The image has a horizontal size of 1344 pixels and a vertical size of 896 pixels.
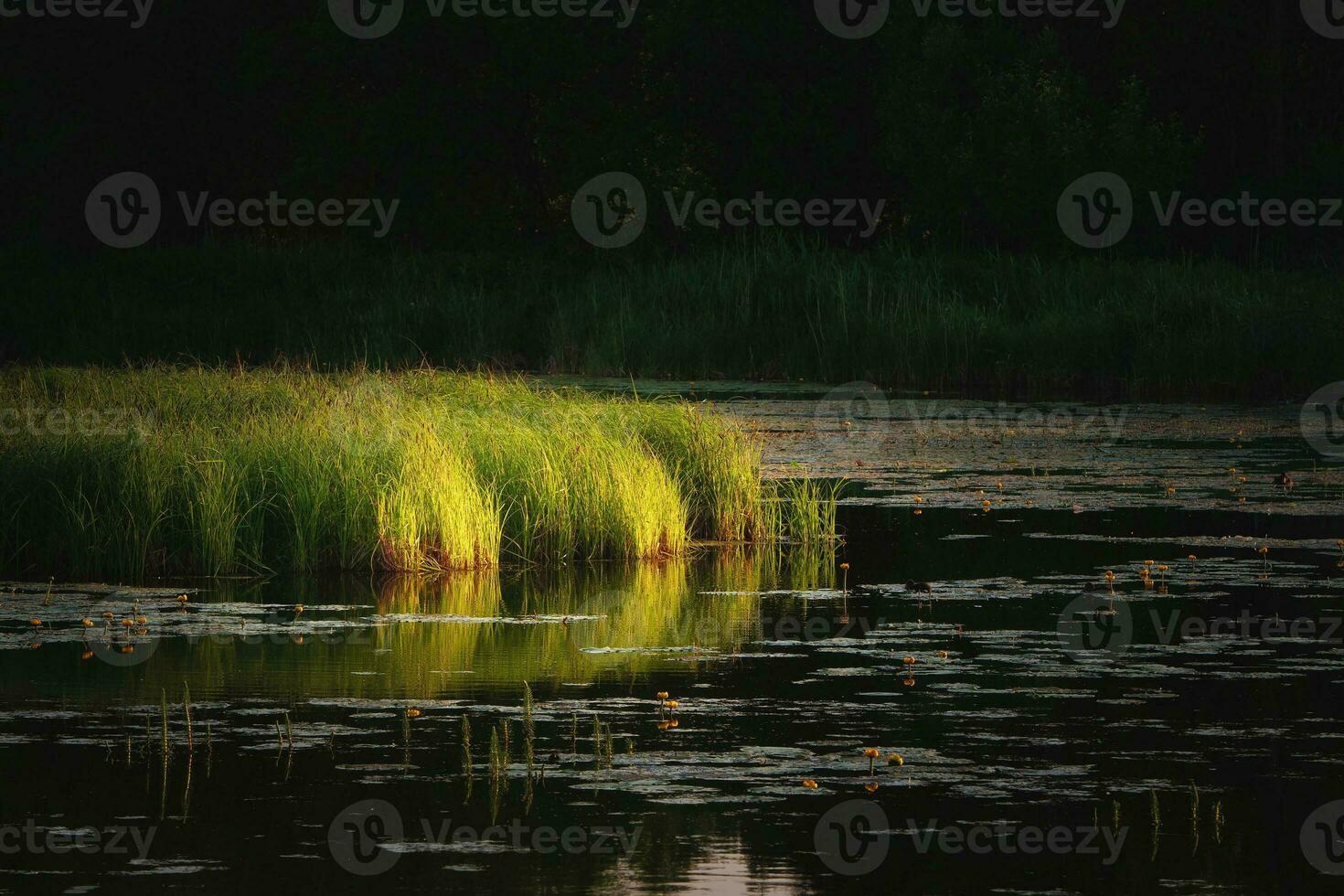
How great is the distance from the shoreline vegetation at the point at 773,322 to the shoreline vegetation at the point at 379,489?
1007 centimetres

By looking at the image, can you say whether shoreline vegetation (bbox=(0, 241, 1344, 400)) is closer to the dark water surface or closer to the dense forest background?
the dense forest background

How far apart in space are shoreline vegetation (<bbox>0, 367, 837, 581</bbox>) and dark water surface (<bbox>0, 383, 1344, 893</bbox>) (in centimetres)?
49

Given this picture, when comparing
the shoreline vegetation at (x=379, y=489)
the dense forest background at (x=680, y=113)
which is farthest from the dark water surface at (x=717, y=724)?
the dense forest background at (x=680, y=113)

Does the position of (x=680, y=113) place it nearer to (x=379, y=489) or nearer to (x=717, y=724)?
(x=379, y=489)

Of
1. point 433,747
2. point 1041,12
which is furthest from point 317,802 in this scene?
point 1041,12

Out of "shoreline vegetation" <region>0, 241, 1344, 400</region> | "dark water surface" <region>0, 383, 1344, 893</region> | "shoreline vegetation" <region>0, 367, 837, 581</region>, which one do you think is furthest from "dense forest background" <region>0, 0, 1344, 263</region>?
"dark water surface" <region>0, 383, 1344, 893</region>

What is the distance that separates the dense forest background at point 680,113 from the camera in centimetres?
3753

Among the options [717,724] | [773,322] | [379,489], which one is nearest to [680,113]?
[773,322]

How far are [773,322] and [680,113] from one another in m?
14.7

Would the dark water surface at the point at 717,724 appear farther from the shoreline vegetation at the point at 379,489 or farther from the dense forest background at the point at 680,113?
the dense forest background at the point at 680,113

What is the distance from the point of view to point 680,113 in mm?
42344

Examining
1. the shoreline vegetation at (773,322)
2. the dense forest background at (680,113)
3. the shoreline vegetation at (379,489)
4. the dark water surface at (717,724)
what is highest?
the dense forest background at (680,113)

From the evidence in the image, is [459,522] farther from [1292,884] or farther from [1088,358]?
[1088,358]

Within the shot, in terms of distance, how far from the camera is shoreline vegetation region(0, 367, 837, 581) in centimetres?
1206
